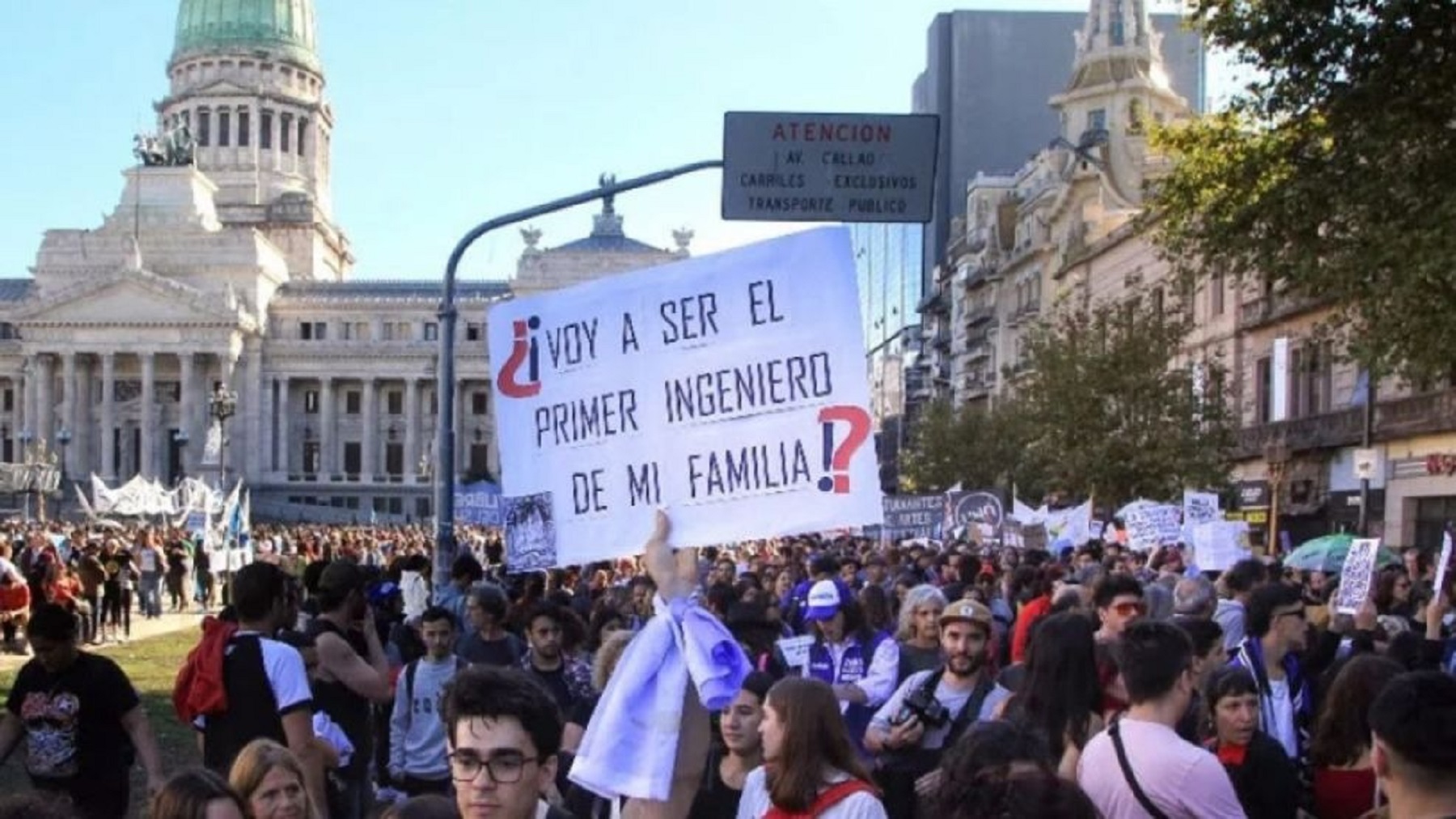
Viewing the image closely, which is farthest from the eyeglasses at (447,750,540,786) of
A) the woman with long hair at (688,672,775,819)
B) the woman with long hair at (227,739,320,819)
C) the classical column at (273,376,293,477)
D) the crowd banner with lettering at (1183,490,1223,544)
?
the classical column at (273,376,293,477)

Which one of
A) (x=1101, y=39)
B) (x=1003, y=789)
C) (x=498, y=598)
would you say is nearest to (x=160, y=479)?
(x=1101, y=39)

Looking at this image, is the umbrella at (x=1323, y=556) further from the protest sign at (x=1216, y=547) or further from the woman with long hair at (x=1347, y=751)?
the woman with long hair at (x=1347, y=751)

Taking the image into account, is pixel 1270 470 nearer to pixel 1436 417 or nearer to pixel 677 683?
pixel 1436 417

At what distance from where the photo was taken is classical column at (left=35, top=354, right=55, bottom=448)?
101000 millimetres

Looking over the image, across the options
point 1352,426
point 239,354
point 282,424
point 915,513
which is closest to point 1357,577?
point 915,513

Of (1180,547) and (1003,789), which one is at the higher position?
(1003,789)

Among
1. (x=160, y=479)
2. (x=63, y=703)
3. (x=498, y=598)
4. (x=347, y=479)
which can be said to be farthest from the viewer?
(x=347, y=479)

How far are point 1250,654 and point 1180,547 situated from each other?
46.8ft

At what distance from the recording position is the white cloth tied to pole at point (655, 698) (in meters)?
5.16

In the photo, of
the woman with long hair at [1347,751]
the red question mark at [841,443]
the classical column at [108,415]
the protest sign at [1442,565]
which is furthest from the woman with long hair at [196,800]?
the classical column at [108,415]

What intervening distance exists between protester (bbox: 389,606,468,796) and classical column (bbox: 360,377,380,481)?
3923 inches

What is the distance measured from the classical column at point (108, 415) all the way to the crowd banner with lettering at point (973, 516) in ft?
256

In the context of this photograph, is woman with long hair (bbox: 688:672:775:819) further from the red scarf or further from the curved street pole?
the curved street pole

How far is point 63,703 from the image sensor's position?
725cm
